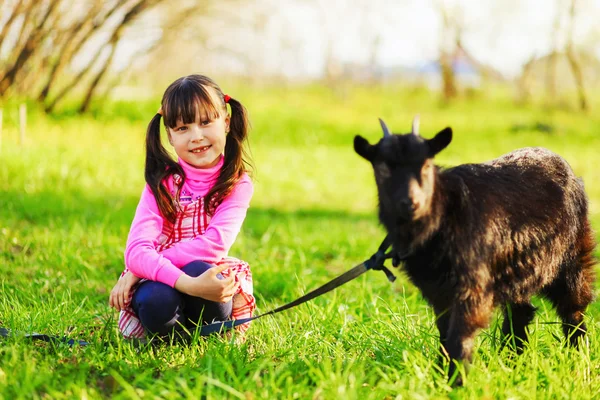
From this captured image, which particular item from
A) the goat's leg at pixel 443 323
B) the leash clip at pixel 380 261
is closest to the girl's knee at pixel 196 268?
the leash clip at pixel 380 261

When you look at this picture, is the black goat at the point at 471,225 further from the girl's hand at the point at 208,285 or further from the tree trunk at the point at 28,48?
the tree trunk at the point at 28,48

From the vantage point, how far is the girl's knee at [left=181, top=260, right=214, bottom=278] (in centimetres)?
297

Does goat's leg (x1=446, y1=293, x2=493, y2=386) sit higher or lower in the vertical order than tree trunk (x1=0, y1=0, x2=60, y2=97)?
lower

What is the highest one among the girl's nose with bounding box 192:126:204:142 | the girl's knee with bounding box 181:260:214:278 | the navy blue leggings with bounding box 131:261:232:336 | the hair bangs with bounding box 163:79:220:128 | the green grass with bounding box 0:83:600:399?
the hair bangs with bounding box 163:79:220:128

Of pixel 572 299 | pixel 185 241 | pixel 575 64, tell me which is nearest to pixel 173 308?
pixel 185 241

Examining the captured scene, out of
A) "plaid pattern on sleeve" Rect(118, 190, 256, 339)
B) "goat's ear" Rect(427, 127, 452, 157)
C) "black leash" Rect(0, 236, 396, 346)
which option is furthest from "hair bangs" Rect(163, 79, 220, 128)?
"goat's ear" Rect(427, 127, 452, 157)

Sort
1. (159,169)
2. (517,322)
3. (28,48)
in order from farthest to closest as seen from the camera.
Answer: (28,48) < (159,169) < (517,322)

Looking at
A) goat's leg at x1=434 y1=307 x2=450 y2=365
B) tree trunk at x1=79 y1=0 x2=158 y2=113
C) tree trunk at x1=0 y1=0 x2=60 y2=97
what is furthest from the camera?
tree trunk at x1=79 y1=0 x2=158 y2=113

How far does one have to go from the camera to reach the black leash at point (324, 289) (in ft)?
8.63

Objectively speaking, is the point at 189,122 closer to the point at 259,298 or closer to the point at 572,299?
the point at 259,298

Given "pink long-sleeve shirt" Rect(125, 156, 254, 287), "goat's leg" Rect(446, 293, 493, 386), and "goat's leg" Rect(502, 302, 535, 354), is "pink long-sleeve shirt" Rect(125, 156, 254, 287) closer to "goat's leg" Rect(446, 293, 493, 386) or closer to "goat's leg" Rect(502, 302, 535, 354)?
"goat's leg" Rect(446, 293, 493, 386)

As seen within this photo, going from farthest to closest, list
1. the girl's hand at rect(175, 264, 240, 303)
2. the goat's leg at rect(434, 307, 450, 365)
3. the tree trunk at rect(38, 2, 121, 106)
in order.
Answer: the tree trunk at rect(38, 2, 121, 106) < the girl's hand at rect(175, 264, 240, 303) < the goat's leg at rect(434, 307, 450, 365)

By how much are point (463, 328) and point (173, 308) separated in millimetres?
1274

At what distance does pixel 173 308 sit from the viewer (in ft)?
9.61
